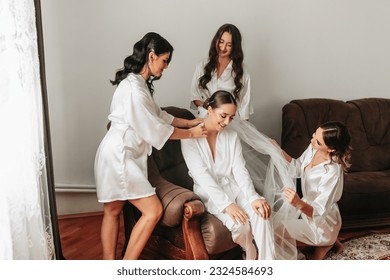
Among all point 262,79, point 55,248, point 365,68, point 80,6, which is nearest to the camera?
point 55,248

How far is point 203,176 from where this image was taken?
2.02 metres

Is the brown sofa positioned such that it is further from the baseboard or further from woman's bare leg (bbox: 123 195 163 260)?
the baseboard

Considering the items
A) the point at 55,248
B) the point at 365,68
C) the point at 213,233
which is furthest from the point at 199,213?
the point at 365,68

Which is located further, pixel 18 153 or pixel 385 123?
pixel 385 123

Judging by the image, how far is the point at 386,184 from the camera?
2.66 metres

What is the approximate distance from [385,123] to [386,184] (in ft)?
1.91

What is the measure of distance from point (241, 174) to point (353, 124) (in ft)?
4.29

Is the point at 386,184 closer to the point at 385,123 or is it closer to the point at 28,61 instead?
the point at 385,123

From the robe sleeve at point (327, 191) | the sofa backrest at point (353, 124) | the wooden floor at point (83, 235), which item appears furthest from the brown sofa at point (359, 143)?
the robe sleeve at point (327, 191)

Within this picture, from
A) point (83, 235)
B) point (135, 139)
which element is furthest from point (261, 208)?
point (83, 235)

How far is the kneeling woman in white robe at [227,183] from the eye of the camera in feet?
6.14

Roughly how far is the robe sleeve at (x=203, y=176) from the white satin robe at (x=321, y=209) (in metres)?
0.41

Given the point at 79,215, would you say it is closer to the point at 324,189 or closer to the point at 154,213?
the point at 154,213

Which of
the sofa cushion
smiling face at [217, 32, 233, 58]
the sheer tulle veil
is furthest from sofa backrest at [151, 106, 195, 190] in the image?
the sofa cushion
